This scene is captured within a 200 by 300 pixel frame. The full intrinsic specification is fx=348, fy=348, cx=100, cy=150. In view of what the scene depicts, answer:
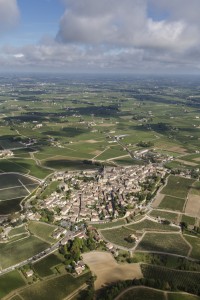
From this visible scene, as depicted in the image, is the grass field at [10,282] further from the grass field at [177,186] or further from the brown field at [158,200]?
the grass field at [177,186]

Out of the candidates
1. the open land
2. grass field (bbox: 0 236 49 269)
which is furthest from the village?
grass field (bbox: 0 236 49 269)

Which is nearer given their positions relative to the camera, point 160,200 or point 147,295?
point 147,295

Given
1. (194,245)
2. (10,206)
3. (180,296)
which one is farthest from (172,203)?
(10,206)

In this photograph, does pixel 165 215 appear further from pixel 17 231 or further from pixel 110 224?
pixel 17 231

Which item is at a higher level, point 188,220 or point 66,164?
point 66,164

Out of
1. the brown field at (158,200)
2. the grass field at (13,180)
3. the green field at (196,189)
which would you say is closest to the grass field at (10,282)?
the brown field at (158,200)

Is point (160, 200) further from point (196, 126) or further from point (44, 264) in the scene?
point (196, 126)

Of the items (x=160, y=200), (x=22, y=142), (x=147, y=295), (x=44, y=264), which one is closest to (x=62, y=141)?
(x=22, y=142)
